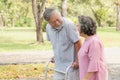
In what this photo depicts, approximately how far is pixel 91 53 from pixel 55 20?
0.87 meters

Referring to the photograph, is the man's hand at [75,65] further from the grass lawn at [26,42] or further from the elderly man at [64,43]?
the grass lawn at [26,42]

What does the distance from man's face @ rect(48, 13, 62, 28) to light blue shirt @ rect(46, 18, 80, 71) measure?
9 cm

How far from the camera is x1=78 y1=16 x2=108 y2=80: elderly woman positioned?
167 inches

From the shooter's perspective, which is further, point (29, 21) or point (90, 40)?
point (29, 21)

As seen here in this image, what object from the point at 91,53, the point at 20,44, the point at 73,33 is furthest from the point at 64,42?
the point at 20,44

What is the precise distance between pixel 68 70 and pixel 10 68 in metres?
7.18

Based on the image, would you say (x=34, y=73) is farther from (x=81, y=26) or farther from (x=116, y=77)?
(x=81, y=26)

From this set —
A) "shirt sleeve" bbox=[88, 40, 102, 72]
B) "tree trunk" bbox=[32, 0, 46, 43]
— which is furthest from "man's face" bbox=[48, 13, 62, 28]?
"tree trunk" bbox=[32, 0, 46, 43]

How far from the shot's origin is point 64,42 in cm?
512

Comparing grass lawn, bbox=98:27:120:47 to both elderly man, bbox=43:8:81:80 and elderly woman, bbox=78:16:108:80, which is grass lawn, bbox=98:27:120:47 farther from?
elderly woman, bbox=78:16:108:80

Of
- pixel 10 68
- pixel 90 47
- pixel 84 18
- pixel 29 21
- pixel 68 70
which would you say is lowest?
pixel 29 21

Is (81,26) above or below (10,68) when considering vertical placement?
above

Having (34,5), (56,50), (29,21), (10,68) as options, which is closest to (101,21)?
(29,21)

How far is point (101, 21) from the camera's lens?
52969 millimetres
